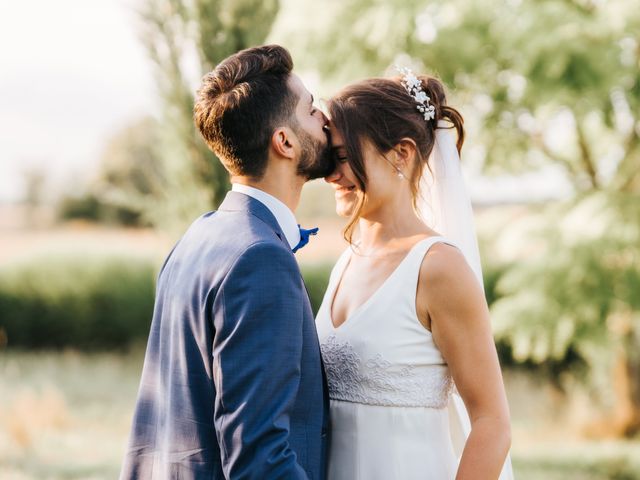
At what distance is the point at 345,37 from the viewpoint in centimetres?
730

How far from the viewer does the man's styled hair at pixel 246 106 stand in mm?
2057

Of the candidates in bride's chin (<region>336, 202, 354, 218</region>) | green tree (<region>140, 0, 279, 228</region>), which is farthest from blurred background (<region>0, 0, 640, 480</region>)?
bride's chin (<region>336, 202, 354, 218</region>)

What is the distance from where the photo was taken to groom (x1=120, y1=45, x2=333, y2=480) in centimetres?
180

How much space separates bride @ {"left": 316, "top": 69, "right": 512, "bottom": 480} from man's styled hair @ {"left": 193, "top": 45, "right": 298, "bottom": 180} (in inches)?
12.7

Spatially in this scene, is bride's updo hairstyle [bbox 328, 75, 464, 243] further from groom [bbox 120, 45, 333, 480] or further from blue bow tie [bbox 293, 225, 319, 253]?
blue bow tie [bbox 293, 225, 319, 253]

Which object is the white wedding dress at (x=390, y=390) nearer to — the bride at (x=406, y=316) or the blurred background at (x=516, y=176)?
the bride at (x=406, y=316)

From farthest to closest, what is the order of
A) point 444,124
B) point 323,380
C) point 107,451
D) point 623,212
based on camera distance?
point 107,451 < point 623,212 < point 444,124 < point 323,380

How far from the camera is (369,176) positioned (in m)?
2.43

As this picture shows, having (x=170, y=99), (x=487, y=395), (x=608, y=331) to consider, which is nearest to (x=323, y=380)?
(x=487, y=395)

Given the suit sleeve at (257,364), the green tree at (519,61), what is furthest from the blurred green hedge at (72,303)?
the suit sleeve at (257,364)

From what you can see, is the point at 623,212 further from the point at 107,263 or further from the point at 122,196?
the point at 107,263

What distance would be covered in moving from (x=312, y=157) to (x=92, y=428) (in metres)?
Answer: 8.67

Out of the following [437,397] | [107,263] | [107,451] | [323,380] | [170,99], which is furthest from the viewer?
[107,263]

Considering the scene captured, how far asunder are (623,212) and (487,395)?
5327mm
